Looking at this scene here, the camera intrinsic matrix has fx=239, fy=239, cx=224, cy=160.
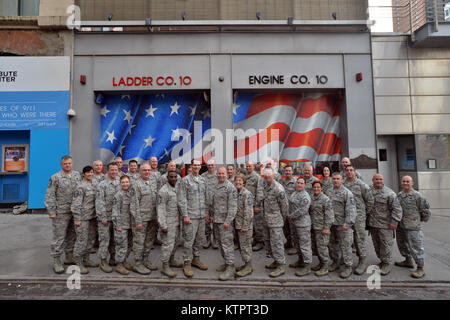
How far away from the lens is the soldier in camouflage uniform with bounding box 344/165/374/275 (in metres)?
4.58

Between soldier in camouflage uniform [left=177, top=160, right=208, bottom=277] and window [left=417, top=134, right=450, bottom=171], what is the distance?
29.8 ft

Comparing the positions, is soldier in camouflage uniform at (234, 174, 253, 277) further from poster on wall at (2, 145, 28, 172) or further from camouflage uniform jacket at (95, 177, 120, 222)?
poster on wall at (2, 145, 28, 172)

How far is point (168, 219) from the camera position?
4.50 m

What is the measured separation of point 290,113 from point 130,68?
662 cm

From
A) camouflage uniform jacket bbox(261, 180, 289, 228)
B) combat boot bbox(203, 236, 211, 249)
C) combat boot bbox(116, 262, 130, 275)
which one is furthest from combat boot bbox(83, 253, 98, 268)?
camouflage uniform jacket bbox(261, 180, 289, 228)

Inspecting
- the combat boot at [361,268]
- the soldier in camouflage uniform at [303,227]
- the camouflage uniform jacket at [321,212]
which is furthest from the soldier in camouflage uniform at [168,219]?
the combat boot at [361,268]

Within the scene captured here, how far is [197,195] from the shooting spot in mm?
4695

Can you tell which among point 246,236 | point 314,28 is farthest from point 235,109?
point 246,236

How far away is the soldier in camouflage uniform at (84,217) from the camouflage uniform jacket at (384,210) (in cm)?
557

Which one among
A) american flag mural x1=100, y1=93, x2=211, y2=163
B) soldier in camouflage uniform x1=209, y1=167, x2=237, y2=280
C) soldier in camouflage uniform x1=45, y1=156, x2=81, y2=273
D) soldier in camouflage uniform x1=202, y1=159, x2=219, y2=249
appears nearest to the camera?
soldier in camouflage uniform x1=209, y1=167, x2=237, y2=280

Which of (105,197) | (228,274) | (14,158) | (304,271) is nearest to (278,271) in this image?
(304,271)

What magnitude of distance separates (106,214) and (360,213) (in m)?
4.98

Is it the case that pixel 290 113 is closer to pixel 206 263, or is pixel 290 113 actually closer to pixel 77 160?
pixel 206 263

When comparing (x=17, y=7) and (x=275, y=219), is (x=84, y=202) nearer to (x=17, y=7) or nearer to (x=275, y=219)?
(x=275, y=219)
